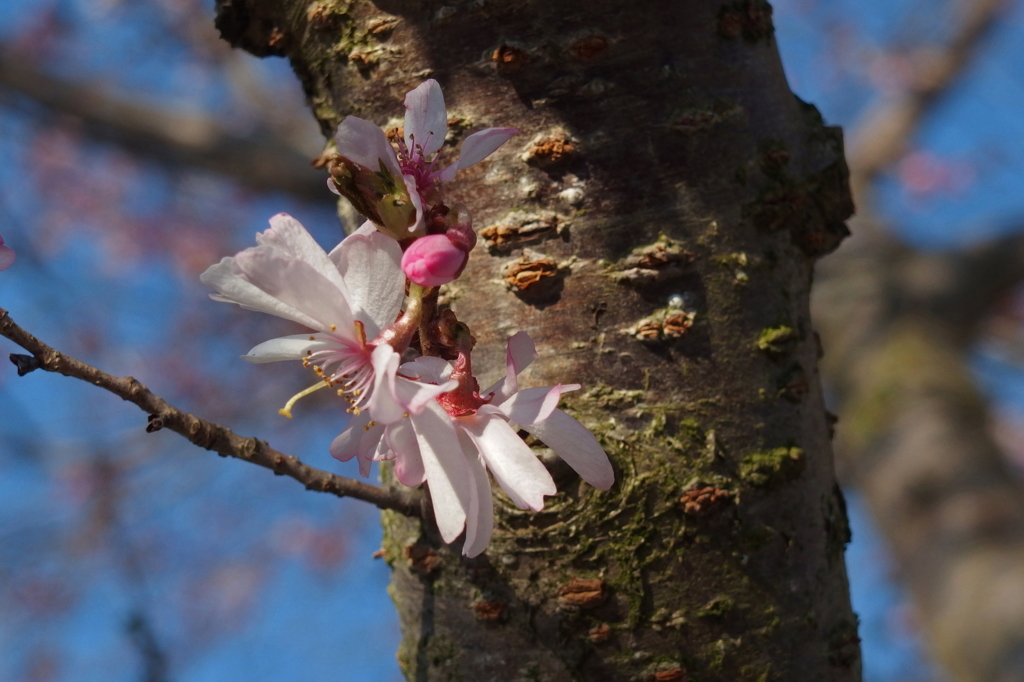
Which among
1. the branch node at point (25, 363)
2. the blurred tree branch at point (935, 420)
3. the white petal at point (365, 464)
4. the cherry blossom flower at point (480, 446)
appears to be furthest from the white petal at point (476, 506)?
the blurred tree branch at point (935, 420)

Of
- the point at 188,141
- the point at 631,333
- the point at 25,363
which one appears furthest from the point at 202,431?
the point at 188,141

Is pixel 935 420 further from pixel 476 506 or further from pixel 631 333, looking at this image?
pixel 476 506

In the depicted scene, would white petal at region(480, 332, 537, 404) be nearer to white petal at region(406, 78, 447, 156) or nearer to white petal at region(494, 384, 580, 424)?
white petal at region(494, 384, 580, 424)

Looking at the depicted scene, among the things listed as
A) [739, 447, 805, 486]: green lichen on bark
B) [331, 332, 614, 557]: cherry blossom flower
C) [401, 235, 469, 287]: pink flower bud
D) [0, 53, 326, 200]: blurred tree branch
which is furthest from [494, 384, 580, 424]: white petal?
[0, 53, 326, 200]: blurred tree branch

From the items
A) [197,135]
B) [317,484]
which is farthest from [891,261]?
[317,484]

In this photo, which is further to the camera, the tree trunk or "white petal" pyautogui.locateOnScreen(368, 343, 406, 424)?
the tree trunk

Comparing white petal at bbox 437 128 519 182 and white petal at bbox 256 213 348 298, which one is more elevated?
white petal at bbox 437 128 519 182

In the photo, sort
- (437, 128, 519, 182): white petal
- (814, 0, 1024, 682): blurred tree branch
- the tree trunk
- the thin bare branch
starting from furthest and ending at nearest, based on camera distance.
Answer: the thin bare branch → (814, 0, 1024, 682): blurred tree branch → the tree trunk → (437, 128, 519, 182): white petal

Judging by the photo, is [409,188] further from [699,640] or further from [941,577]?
[941,577]
